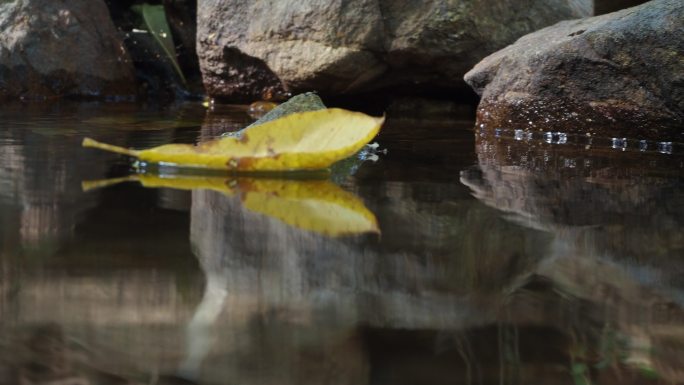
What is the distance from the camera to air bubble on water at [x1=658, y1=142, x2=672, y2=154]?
11.7 feet

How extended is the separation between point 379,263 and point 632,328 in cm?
48

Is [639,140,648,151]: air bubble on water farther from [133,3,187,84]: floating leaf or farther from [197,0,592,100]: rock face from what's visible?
[133,3,187,84]: floating leaf

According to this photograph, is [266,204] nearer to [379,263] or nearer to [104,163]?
[379,263]

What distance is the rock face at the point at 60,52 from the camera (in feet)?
19.8

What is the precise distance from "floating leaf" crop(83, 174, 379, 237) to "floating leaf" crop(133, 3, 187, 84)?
14.5ft

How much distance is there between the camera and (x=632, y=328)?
4.25 ft

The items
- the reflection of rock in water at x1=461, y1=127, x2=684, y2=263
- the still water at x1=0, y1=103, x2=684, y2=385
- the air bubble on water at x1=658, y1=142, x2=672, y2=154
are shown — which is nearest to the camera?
the still water at x1=0, y1=103, x2=684, y2=385

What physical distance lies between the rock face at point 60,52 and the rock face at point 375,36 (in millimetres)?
1428

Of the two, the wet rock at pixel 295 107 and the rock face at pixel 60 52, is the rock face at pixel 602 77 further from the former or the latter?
the rock face at pixel 60 52

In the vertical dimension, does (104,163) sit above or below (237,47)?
below

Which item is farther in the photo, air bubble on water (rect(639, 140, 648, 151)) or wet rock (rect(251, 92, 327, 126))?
air bubble on water (rect(639, 140, 648, 151))

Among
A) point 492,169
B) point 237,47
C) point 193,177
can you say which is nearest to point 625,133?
point 492,169

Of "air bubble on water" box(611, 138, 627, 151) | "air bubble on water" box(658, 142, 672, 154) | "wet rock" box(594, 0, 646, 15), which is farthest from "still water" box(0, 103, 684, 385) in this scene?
"wet rock" box(594, 0, 646, 15)

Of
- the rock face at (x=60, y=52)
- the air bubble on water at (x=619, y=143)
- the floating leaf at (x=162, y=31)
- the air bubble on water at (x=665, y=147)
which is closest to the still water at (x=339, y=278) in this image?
the air bubble on water at (x=665, y=147)
